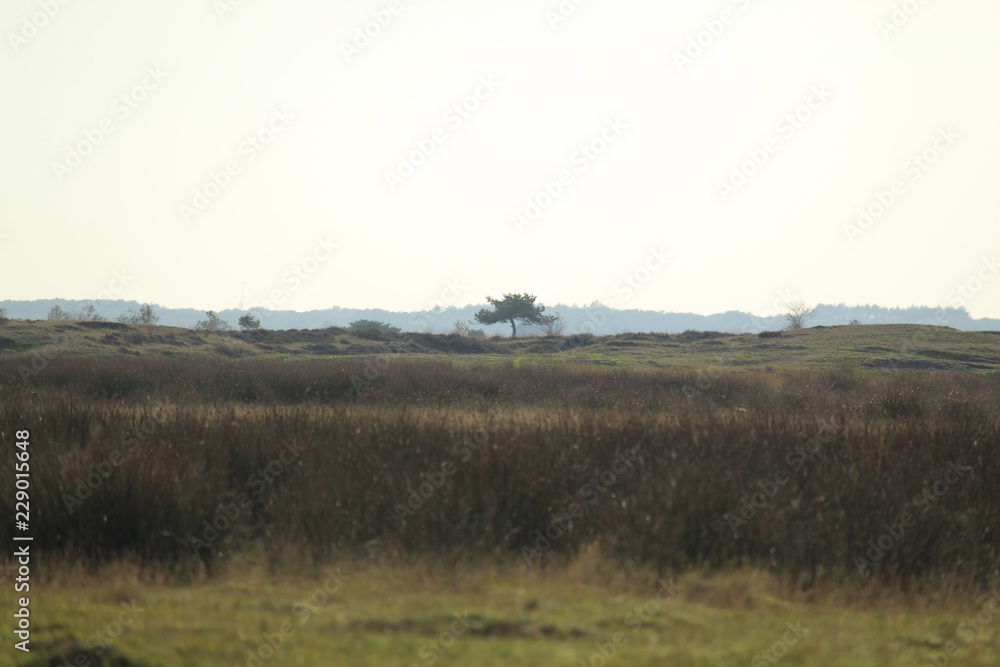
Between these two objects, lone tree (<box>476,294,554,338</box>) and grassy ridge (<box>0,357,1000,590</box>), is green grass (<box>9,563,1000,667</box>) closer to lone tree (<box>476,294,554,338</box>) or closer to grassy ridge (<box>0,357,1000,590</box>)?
grassy ridge (<box>0,357,1000,590</box>)

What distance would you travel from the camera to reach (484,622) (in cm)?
395

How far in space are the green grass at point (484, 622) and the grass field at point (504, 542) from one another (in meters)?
0.02

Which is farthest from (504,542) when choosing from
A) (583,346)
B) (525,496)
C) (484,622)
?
(583,346)

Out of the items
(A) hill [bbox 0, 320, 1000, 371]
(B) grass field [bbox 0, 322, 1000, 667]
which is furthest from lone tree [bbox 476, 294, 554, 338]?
(B) grass field [bbox 0, 322, 1000, 667]

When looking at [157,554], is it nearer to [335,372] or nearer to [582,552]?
[582,552]

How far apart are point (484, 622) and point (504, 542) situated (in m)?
1.56

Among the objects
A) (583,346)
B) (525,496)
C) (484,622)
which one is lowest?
(484,622)

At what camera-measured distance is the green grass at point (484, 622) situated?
3643mm

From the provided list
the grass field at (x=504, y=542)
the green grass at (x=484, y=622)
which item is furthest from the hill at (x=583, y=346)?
the green grass at (x=484, y=622)

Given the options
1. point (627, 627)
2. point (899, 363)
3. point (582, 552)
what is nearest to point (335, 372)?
point (582, 552)

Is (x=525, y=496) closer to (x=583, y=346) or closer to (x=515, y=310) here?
(x=583, y=346)

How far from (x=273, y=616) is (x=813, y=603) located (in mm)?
3532

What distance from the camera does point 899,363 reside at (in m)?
30.4

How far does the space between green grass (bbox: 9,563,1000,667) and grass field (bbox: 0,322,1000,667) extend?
2 cm
